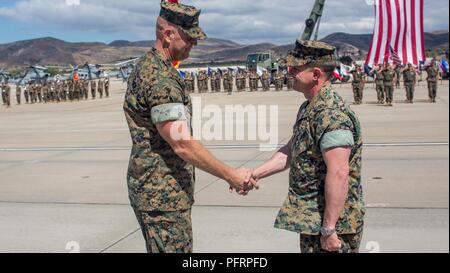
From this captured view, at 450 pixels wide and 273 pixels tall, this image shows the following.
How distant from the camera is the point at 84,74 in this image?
206ft

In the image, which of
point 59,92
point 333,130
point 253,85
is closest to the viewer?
point 333,130

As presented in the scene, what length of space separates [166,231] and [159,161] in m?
0.38

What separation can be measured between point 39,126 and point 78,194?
11.0 m

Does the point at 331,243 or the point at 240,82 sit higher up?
the point at 331,243

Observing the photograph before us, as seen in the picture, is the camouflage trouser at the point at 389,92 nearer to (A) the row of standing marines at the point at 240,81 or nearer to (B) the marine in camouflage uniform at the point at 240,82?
(A) the row of standing marines at the point at 240,81

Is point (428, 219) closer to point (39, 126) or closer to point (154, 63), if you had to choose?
point (154, 63)

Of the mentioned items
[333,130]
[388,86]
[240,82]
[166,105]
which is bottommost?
[240,82]

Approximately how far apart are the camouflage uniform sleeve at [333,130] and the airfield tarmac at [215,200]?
2.06m

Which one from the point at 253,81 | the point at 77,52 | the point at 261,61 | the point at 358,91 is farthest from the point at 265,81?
the point at 77,52

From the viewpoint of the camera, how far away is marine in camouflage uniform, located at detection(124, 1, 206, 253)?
2.86m

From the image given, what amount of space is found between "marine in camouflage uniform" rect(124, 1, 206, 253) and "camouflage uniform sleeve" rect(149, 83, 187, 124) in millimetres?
14

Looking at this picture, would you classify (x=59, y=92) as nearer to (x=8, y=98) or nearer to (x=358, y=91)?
(x=8, y=98)

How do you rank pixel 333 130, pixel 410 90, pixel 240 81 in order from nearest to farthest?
pixel 333 130
pixel 410 90
pixel 240 81

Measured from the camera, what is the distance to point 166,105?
2748mm
